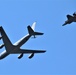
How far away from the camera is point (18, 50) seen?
7750 centimetres

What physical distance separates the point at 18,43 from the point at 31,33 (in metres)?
4.74

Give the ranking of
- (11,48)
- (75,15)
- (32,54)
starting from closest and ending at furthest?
(11,48)
(32,54)
(75,15)

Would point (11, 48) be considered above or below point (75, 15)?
below

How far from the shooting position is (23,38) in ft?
247

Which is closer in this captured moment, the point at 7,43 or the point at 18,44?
the point at 18,44

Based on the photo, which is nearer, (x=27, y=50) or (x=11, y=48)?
(x=11, y=48)

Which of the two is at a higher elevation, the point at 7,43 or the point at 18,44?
the point at 7,43

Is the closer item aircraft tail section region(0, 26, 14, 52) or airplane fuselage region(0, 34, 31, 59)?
aircraft tail section region(0, 26, 14, 52)

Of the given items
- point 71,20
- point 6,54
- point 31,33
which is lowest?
point 6,54

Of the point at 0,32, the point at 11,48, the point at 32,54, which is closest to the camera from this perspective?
the point at 0,32

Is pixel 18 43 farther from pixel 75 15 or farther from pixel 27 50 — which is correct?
pixel 75 15

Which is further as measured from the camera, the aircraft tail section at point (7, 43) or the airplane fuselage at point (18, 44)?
the airplane fuselage at point (18, 44)

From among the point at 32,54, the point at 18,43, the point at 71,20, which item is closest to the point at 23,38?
the point at 18,43

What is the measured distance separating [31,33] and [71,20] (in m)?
18.5
